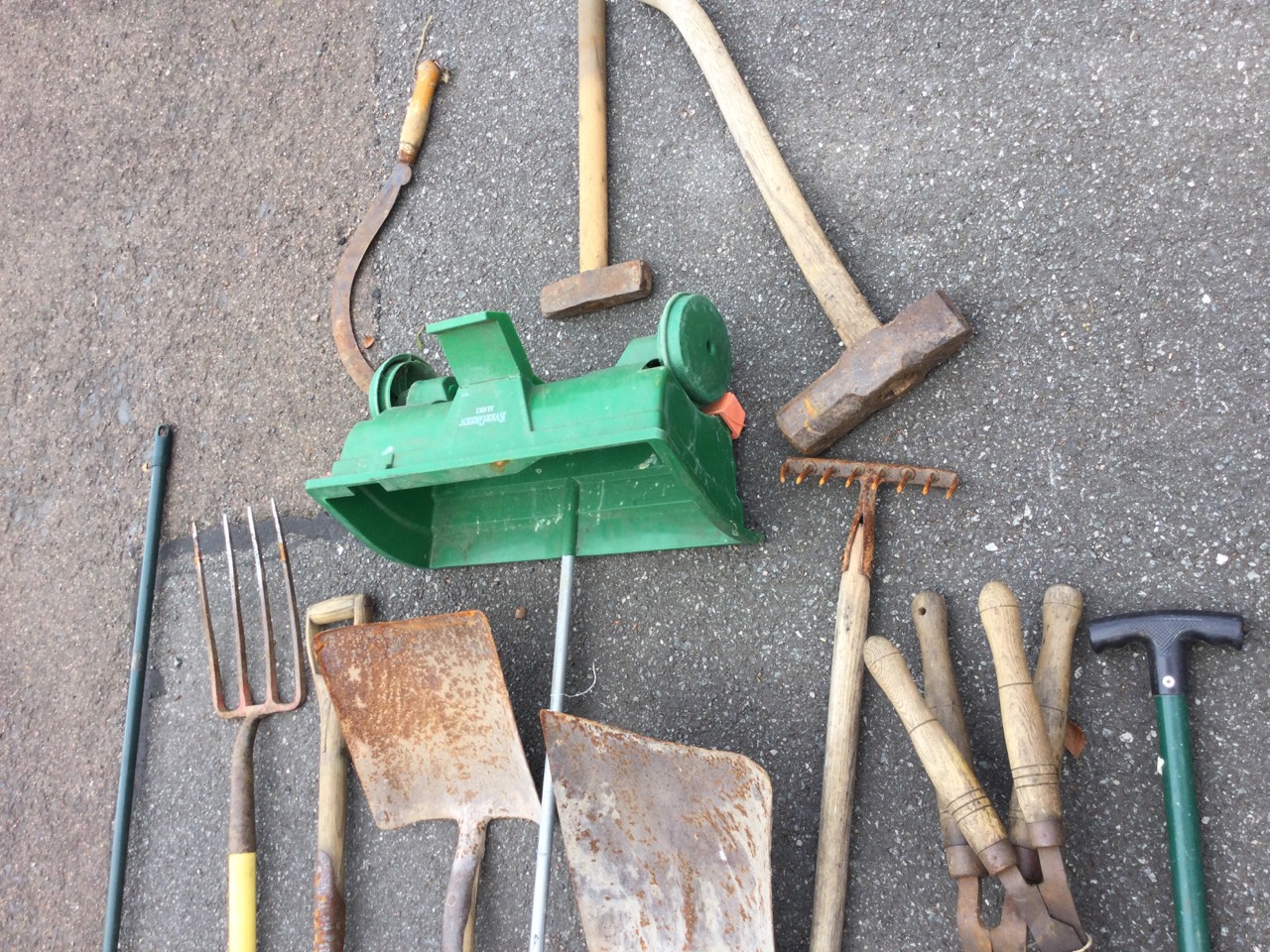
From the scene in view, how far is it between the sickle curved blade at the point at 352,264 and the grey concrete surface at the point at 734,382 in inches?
1.8

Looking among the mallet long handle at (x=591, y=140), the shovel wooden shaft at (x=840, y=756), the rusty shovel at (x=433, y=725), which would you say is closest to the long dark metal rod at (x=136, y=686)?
the rusty shovel at (x=433, y=725)

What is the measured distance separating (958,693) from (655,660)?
2.05 ft

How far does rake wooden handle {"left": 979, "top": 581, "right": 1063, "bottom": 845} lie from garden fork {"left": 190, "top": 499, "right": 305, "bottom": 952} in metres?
1.64

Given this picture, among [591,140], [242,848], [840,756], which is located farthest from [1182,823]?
[242,848]

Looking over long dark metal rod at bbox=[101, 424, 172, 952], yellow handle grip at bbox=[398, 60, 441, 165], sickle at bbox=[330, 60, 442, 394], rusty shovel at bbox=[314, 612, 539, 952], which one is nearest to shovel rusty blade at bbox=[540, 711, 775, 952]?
rusty shovel at bbox=[314, 612, 539, 952]

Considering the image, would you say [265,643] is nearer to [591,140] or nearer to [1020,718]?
[591,140]

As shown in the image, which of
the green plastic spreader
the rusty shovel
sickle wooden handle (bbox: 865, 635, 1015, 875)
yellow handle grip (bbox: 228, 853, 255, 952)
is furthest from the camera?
yellow handle grip (bbox: 228, 853, 255, 952)

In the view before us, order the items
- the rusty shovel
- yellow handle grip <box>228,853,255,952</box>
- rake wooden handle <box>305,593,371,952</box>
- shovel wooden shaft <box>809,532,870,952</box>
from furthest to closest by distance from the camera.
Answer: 1. yellow handle grip <box>228,853,255,952</box>
2. rake wooden handle <box>305,593,371,952</box>
3. the rusty shovel
4. shovel wooden shaft <box>809,532,870,952</box>

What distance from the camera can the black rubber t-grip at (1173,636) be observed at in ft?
4.36

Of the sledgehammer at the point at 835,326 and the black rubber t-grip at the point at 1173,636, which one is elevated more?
the sledgehammer at the point at 835,326

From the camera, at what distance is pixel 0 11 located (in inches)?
141

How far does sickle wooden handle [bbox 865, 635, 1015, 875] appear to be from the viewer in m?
1.24

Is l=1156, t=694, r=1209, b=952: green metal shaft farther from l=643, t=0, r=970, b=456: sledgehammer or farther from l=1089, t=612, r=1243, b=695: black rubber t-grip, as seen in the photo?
l=643, t=0, r=970, b=456: sledgehammer

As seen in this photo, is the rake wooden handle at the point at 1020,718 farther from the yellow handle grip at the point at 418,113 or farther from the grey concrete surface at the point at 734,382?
the yellow handle grip at the point at 418,113
